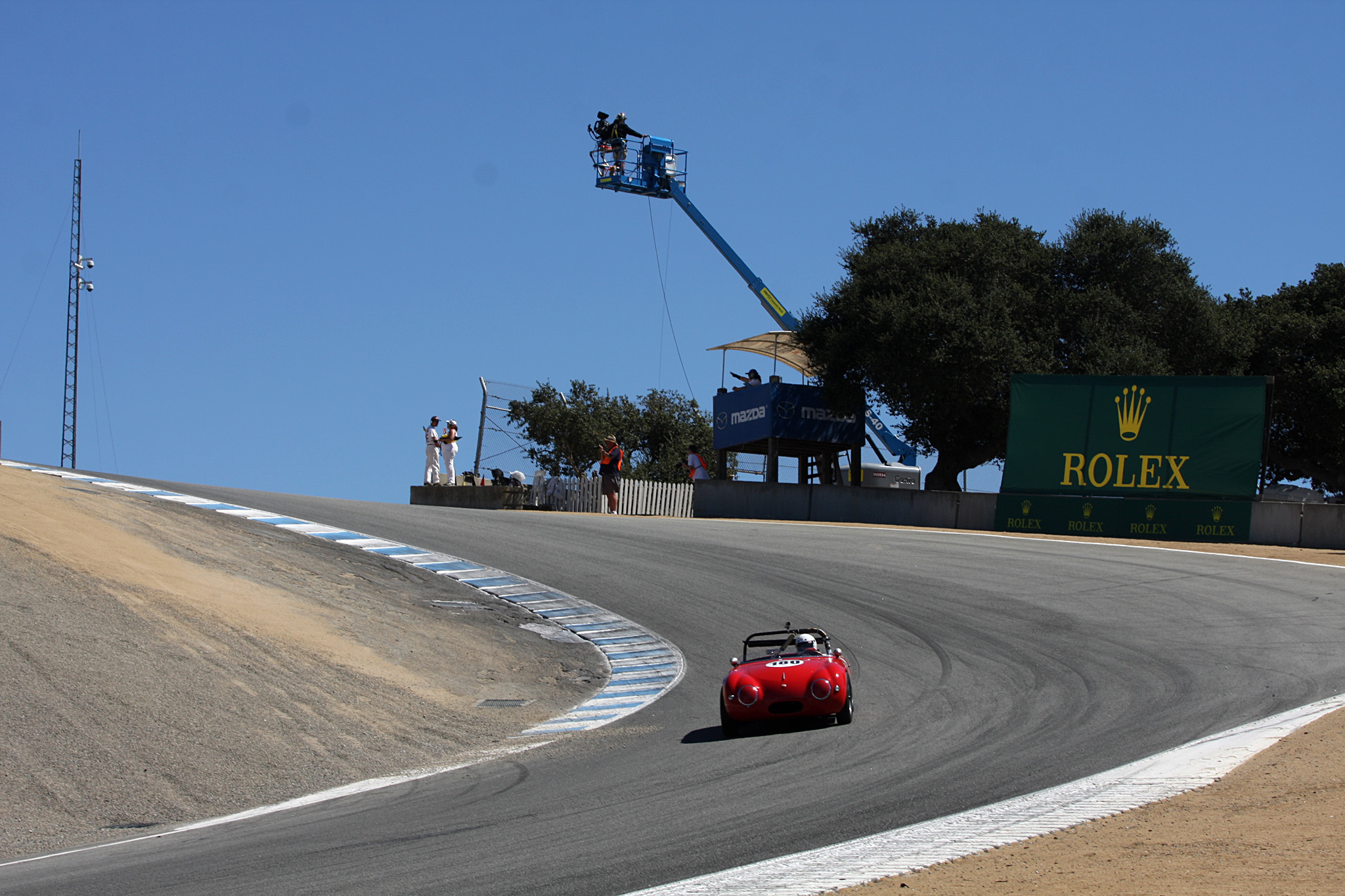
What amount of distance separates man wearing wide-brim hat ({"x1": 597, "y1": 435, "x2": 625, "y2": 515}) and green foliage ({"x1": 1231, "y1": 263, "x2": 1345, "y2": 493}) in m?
27.2

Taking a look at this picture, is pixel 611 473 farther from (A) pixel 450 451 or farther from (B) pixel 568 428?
(B) pixel 568 428

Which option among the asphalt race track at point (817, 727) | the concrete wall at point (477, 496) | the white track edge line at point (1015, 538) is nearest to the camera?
the asphalt race track at point (817, 727)

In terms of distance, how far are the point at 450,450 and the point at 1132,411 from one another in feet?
63.2

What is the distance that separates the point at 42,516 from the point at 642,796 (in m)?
11.0

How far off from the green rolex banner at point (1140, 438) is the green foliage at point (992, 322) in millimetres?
10074

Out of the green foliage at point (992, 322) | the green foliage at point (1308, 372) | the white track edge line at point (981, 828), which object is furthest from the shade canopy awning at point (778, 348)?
the white track edge line at point (981, 828)

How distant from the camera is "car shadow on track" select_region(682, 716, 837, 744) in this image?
1016 centimetres

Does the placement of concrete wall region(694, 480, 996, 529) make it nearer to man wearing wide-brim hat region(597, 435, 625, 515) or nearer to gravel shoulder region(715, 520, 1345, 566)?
gravel shoulder region(715, 520, 1345, 566)

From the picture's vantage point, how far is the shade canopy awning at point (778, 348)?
42812 millimetres

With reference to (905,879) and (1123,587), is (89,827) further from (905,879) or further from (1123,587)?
(1123,587)

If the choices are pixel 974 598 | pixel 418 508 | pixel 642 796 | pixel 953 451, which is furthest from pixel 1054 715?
pixel 953 451

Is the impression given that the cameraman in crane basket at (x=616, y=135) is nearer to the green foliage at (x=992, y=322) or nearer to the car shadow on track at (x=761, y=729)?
the green foliage at (x=992, y=322)

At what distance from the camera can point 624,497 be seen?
33562 millimetres

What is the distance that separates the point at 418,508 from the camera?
1048 inches
